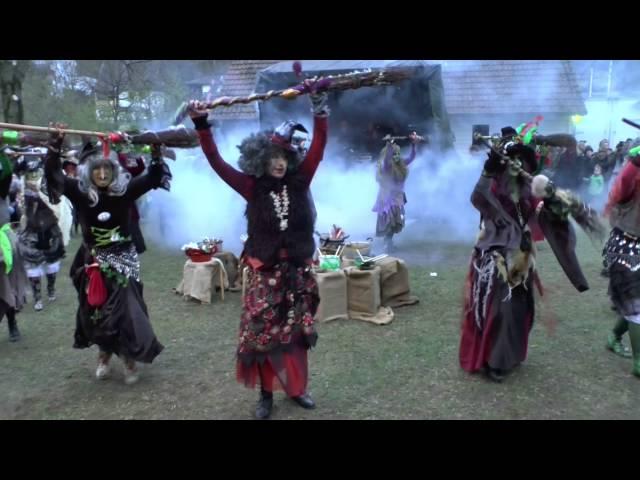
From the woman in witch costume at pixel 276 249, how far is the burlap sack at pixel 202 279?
128 inches

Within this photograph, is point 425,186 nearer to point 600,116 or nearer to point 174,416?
point 174,416

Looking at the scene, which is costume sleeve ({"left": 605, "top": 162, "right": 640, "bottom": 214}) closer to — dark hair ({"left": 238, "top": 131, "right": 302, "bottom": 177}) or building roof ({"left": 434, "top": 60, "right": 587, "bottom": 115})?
dark hair ({"left": 238, "top": 131, "right": 302, "bottom": 177})

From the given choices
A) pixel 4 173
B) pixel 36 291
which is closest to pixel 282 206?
pixel 4 173

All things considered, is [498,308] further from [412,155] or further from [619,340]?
[412,155]

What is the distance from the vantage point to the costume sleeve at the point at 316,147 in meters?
3.48

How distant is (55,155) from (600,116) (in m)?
20.7

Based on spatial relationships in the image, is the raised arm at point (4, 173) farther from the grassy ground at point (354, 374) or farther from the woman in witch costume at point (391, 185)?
the woman in witch costume at point (391, 185)

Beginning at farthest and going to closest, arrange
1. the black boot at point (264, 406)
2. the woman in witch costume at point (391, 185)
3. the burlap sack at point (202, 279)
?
1. the woman in witch costume at point (391, 185)
2. the burlap sack at point (202, 279)
3. the black boot at point (264, 406)

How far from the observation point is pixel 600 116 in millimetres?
20172

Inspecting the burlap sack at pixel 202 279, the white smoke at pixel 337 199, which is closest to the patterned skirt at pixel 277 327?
the burlap sack at pixel 202 279

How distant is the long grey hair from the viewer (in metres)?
4.20

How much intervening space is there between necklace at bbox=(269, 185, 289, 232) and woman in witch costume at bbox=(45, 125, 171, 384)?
1.22m

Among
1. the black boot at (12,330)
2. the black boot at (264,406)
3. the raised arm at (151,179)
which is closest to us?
the black boot at (264,406)

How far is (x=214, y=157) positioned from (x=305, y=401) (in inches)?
75.0
